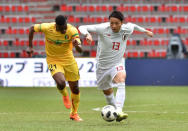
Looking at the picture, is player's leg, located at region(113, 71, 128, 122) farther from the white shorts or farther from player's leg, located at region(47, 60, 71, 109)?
player's leg, located at region(47, 60, 71, 109)

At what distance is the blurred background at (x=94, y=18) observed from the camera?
122 feet

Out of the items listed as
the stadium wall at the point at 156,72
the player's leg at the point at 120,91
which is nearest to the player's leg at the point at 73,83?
the player's leg at the point at 120,91

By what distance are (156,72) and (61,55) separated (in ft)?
51.7

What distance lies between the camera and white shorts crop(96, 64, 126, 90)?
8.61 meters

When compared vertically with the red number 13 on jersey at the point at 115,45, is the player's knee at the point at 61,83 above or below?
below

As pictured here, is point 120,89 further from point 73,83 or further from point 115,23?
point 73,83

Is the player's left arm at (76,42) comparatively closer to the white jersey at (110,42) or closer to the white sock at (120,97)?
the white jersey at (110,42)

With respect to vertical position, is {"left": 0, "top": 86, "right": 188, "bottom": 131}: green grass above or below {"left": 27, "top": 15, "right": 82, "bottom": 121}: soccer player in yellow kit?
below

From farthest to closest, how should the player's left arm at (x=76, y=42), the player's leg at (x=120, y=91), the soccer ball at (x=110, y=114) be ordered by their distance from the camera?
the player's left arm at (x=76, y=42)
the player's leg at (x=120, y=91)
the soccer ball at (x=110, y=114)

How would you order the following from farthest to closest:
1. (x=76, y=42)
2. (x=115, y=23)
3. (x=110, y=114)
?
(x=76, y=42) < (x=115, y=23) < (x=110, y=114)

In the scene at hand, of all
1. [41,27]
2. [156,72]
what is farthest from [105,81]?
[156,72]

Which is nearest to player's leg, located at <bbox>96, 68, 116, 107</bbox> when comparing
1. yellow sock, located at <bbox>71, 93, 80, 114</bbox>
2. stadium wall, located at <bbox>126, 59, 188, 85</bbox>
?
yellow sock, located at <bbox>71, 93, 80, 114</bbox>

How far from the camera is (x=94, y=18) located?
3747cm

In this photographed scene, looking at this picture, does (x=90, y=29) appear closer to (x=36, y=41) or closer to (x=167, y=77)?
(x=167, y=77)
